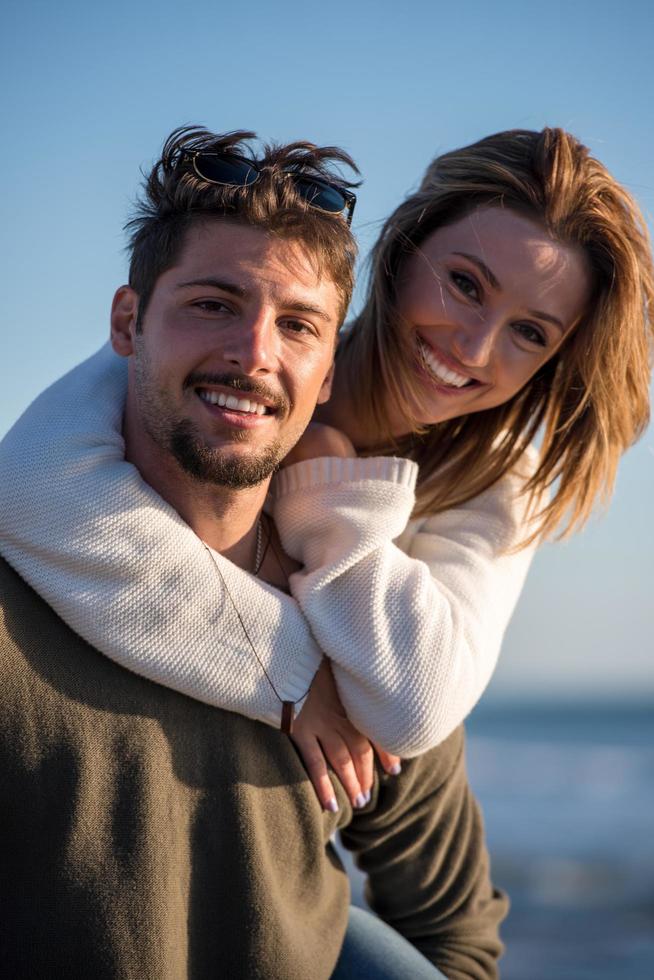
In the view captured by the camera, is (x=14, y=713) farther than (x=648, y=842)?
No

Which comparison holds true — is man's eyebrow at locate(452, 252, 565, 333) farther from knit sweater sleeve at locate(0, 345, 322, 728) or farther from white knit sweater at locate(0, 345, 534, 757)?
knit sweater sleeve at locate(0, 345, 322, 728)

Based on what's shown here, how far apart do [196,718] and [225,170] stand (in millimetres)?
1280

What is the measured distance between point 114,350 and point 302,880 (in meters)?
1.36

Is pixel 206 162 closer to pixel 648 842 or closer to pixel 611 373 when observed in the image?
pixel 611 373

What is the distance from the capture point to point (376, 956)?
9.18 ft

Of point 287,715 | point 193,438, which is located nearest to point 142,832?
point 287,715

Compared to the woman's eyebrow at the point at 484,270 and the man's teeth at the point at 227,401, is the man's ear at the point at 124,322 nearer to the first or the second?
the man's teeth at the point at 227,401

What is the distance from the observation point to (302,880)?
2605 mm

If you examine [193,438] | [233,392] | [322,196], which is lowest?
[193,438]

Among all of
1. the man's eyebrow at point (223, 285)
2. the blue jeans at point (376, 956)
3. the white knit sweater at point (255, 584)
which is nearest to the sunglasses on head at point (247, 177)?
the man's eyebrow at point (223, 285)

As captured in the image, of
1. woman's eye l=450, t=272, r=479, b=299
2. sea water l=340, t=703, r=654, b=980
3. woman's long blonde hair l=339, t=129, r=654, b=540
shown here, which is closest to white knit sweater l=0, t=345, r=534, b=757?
woman's long blonde hair l=339, t=129, r=654, b=540

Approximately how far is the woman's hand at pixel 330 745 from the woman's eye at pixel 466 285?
1.10 meters

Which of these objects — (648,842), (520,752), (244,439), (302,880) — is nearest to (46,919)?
(302,880)

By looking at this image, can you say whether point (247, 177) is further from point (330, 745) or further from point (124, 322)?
point (330, 745)
